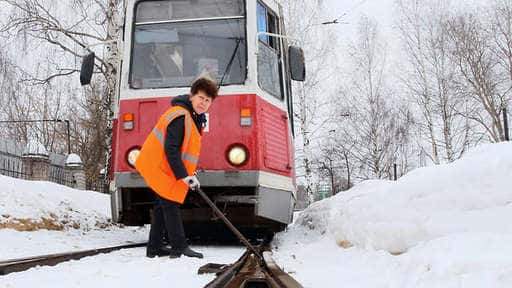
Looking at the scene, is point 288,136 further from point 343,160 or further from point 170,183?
point 343,160

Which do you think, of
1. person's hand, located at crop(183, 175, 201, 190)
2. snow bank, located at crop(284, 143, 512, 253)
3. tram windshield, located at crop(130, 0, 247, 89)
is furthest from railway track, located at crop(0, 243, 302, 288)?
tram windshield, located at crop(130, 0, 247, 89)

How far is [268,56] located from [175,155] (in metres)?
2.63

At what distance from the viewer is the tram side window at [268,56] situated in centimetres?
614

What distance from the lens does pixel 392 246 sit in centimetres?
392

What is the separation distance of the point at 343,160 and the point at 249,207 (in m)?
35.5

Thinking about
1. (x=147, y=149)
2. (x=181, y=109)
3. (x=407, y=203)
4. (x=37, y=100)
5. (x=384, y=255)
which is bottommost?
(x=384, y=255)

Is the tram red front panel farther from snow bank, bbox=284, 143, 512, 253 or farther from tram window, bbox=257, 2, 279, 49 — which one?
snow bank, bbox=284, 143, 512, 253

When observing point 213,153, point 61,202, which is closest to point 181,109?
point 213,153

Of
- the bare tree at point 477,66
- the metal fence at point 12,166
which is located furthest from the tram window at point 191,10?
the bare tree at point 477,66

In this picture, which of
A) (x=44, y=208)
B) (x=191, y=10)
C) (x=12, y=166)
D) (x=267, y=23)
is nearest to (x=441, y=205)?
(x=267, y=23)

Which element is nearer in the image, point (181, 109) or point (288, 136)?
point (181, 109)

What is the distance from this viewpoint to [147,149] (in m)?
4.39

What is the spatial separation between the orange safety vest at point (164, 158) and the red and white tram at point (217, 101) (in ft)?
3.66

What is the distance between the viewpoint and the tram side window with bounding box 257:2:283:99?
6145mm
